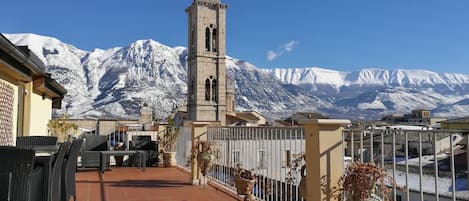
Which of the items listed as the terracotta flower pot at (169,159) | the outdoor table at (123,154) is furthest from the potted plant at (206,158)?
the terracotta flower pot at (169,159)

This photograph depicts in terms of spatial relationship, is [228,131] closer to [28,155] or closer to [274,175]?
[274,175]

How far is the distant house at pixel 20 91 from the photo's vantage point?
446cm

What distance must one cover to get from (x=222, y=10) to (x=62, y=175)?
42.9m

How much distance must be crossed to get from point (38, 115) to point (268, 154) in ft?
20.3

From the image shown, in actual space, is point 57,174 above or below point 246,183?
above

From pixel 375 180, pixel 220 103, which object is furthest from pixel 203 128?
pixel 220 103

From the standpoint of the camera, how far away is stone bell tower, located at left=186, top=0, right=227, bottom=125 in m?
43.9

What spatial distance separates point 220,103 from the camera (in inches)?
1767

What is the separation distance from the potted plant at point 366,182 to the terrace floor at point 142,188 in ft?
9.07

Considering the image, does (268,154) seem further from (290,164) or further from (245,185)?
(290,164)

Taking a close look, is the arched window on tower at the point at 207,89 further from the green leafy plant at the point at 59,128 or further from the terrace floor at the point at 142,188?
the terrace floor at the point at 142,188

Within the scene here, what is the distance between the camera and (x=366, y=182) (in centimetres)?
271

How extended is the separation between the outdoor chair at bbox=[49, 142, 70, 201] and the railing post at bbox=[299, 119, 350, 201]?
85.8 inches

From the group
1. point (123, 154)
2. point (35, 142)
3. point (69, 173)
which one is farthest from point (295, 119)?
point (69, 173)
